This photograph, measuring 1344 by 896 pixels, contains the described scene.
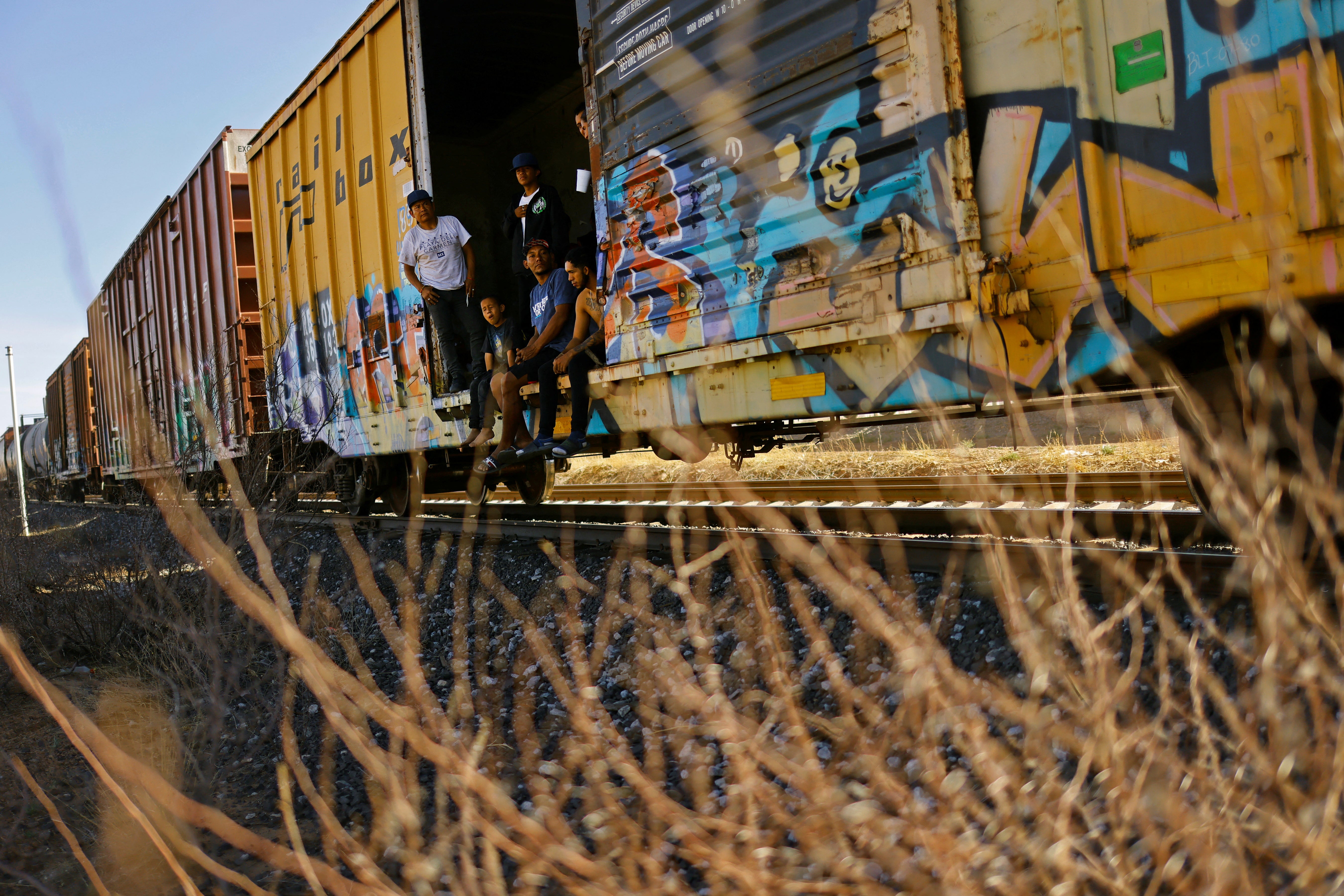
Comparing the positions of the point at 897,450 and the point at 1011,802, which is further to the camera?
the point at 897,450

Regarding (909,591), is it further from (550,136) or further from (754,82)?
(550,136)

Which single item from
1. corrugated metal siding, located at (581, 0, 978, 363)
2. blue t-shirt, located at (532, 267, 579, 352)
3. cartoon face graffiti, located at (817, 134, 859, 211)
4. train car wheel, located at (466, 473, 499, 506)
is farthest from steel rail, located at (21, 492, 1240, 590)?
cartoon face graffiti, located at (817, 134, 859, 211)

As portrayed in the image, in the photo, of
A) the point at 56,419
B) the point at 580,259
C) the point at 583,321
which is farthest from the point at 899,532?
the point at 56,419

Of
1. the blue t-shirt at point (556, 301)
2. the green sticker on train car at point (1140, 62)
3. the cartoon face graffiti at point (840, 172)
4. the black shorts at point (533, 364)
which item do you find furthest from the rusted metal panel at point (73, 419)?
the green sticker on train car at point (1140, 62)

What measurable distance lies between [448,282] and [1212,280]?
5344mm

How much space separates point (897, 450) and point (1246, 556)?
842 centimetres

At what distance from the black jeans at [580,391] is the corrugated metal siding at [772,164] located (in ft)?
1.26

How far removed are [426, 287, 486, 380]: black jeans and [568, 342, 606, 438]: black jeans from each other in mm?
1494

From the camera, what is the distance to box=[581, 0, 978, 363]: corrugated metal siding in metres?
3.68

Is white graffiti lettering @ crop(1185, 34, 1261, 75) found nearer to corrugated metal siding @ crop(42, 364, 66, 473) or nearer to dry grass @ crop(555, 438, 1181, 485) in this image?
dry grass @ crop(555, 438, 1181, 485)

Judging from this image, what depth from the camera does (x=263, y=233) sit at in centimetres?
930

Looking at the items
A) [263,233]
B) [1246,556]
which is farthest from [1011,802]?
[263,233]

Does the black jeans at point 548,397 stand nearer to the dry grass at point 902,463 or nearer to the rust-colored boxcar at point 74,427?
the dry grass at point 902,463

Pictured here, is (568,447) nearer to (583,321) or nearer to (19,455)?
(583,321)
